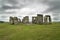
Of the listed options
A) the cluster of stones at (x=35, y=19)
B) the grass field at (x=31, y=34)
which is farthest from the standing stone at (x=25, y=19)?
the grass field at (x=31, y=34)

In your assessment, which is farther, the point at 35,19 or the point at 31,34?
the point at 35,19

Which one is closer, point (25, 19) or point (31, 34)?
point (31, 34)

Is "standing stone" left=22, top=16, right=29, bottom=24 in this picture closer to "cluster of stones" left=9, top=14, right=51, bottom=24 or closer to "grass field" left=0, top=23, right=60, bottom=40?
"cluster of stones" left=9, top=14, right=51, bottom=24

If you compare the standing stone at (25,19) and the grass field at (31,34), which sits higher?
the standing stone at (25,19)

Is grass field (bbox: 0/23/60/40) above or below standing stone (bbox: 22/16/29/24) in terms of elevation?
below

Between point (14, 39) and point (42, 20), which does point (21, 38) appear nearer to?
point (14, 39)

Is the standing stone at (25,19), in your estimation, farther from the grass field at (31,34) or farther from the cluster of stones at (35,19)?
the grass field at (31,34)

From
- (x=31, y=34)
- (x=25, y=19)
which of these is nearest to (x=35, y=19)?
(x=25, y=19)

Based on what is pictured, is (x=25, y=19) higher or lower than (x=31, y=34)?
higher

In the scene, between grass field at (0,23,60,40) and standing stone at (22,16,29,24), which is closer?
grass field at (0,23,60,40)

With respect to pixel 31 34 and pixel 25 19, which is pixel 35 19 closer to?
pixel 25 19

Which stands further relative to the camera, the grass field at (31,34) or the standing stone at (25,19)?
the standing stone at (25,19)

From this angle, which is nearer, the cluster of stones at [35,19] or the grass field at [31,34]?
the grass field at [31,34]

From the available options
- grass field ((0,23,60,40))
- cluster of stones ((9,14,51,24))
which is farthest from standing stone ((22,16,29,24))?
→ grass field ((0,23,60,40))
